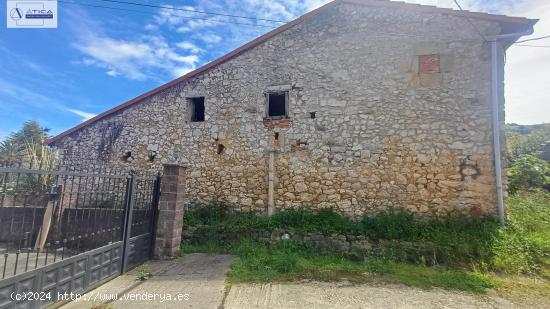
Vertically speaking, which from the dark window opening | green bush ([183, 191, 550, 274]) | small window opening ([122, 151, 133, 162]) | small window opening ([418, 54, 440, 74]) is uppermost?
small window opening ([418, 54, 440, 74])

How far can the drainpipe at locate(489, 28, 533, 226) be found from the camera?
6527 millimetres

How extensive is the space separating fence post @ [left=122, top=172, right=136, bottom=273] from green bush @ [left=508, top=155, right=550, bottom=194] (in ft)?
37.2

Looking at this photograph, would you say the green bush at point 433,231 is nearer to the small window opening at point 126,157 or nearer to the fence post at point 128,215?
the fence post at point 128,215

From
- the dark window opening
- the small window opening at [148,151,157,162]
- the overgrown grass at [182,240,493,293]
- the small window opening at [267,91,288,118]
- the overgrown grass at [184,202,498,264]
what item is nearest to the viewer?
the overgrown grass at [182,240,493,293]

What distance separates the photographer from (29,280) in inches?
128

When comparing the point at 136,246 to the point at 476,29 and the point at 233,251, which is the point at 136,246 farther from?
the point at 476,29

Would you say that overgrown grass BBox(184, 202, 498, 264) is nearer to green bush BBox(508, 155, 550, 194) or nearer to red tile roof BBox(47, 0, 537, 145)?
red tile roof BBox(47, 0, 537, 145)

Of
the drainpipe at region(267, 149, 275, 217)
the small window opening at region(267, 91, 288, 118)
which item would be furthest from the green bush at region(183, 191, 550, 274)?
the small window opening at region(267, 91, 288, 118)

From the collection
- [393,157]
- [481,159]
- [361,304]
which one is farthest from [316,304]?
[481,159]

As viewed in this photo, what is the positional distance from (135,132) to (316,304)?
26.1ft

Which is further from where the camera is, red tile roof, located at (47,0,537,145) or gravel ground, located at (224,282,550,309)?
red tile roof, located at (47,0,537,145)

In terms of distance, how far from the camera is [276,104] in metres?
8.96

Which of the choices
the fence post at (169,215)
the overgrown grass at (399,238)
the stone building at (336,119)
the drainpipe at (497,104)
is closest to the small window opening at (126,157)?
the stone building at (336,119)

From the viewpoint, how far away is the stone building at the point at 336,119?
6.99 metres
